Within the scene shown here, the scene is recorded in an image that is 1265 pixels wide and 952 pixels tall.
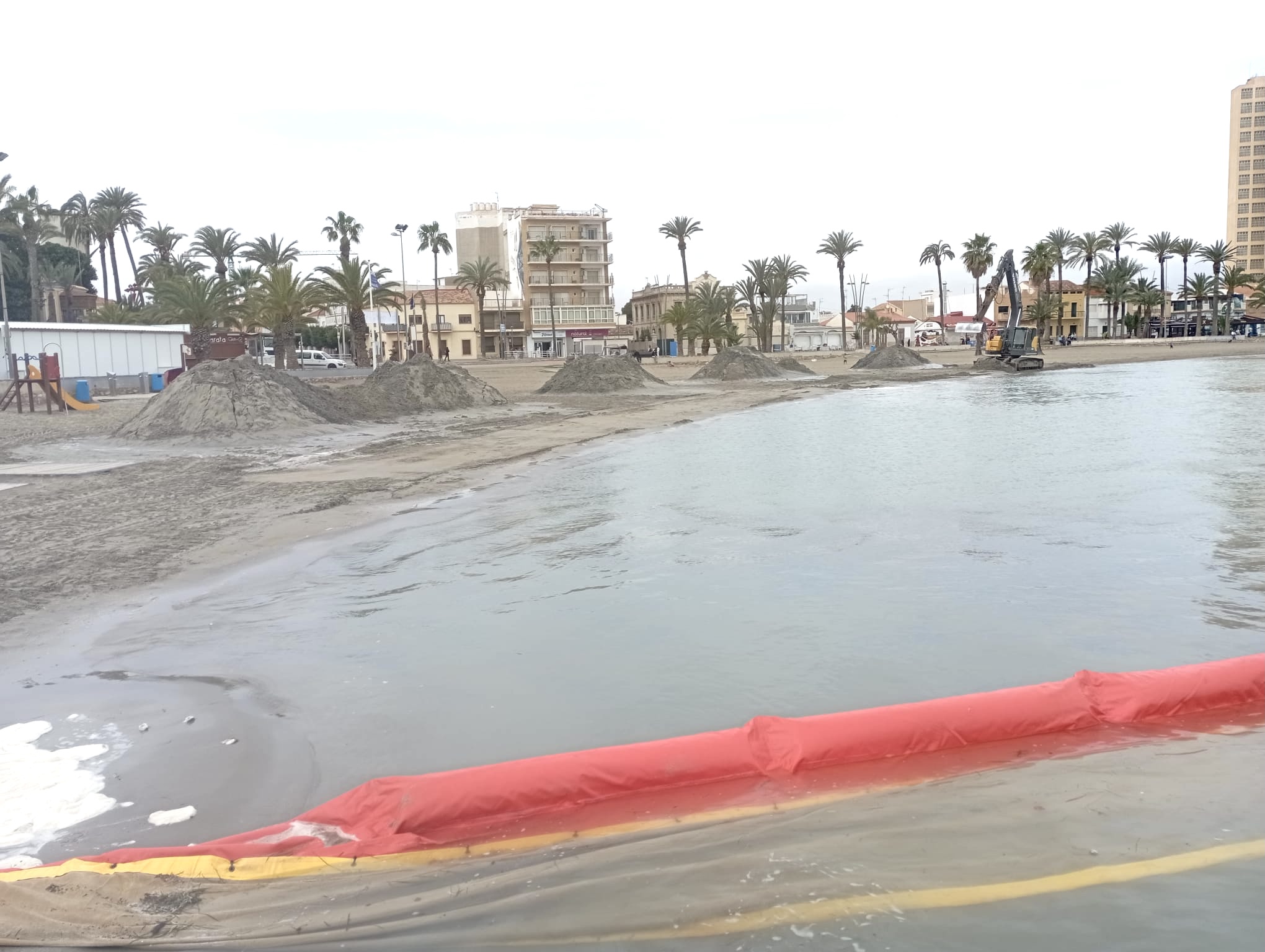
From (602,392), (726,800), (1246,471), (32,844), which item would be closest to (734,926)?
(726,800)

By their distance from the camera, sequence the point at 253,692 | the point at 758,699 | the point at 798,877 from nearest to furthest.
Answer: the point at 798,877
the point at 758,699
the point at 253,692

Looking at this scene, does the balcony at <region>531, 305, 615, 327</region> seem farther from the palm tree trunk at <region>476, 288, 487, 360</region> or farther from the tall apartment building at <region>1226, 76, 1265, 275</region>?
the tall apartment building at <region>1226, 76, 1265, 275</region>

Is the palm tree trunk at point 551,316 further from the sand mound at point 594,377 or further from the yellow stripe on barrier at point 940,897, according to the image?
the yellow stripe on barrier at point 940,897

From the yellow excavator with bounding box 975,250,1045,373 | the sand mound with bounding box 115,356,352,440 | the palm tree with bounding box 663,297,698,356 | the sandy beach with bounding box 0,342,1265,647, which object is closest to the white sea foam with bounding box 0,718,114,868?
the sandy beach with bounding box 0,342,1265,647

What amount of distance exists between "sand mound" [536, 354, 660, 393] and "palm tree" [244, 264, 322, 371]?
13795mm

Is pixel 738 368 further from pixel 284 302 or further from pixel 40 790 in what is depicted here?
pixel 40 790

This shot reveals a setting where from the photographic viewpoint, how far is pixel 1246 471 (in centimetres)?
1599

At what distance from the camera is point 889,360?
6022 centimetres

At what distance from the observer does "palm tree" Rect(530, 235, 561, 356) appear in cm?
9706

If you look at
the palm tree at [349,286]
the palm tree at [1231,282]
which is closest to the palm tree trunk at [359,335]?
the palm tree at [349,286]

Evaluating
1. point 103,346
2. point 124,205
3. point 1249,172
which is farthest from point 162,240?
point 1249,172

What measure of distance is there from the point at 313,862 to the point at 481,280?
90.3 metres

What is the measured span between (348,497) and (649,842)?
1119 cm

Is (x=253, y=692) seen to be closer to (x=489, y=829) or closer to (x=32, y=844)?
(x=32, y=844)
